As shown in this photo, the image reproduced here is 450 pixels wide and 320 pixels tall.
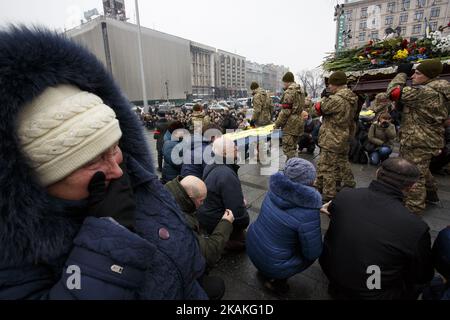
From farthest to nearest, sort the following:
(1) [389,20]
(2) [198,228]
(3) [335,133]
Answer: (1) [389,20] → (3) [335,133] → (2) [198,228]

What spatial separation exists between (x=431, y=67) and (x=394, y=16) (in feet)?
217

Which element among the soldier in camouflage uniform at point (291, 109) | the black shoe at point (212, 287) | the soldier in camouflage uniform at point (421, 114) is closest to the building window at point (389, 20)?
the soldier in camouflage uniform at point (291, 109)

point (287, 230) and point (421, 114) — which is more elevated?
point (421, 114)

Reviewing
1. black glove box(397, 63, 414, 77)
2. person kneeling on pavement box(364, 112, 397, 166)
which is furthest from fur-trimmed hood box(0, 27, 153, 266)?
person kneeling on pavement box(364, 112, 397, 166)

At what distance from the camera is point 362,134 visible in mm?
6707

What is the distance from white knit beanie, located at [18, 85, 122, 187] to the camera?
68 cm

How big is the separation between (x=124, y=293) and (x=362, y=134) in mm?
7458

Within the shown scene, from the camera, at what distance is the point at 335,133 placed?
166 inches

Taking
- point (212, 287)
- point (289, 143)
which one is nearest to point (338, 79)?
point (289, 143)

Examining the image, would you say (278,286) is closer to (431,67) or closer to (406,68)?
(431,67)

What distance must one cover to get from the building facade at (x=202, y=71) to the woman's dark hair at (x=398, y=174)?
70.6 metres

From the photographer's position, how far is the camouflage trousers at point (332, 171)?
4.29m
